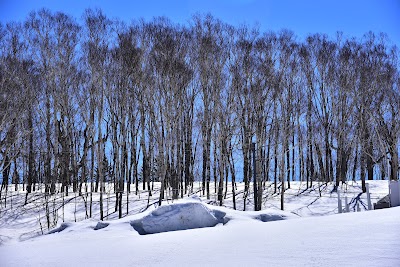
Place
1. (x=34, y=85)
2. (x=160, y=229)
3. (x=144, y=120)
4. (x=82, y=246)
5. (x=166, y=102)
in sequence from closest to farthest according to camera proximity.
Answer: (x=82, y=246) → (x=160, y=229) → (x=166, y=102) → (x=34, y=85) → (x=144, y=120)

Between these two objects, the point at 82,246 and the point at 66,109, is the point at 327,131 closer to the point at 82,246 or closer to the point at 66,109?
the point at 66,109

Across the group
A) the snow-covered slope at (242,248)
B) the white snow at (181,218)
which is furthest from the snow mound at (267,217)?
the snow-covered slope at (242,248)

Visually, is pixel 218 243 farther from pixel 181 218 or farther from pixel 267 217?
pixel 267 217

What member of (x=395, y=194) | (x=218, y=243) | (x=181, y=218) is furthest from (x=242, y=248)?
(x=395, y=194)

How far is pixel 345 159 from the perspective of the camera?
1062 inches

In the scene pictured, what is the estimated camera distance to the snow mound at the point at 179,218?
10.4m

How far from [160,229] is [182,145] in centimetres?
1467

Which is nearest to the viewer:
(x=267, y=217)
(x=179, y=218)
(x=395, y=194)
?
(x=179, y=218)

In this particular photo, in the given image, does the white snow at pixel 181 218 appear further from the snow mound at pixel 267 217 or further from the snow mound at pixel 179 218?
the snow mound at pixel 267 217

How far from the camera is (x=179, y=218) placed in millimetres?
10758

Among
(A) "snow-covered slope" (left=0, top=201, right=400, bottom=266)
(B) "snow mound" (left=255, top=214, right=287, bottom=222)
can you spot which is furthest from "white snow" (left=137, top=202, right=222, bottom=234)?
(A) "snow-covered slope" (left=0, top=201, right=400, bottom=266)

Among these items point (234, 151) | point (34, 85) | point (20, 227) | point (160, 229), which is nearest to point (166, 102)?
point (234, 151)

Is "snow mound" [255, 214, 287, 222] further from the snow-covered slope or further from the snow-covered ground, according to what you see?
the snow-covered slope

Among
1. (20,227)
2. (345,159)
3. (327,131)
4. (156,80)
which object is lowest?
(20,227)
